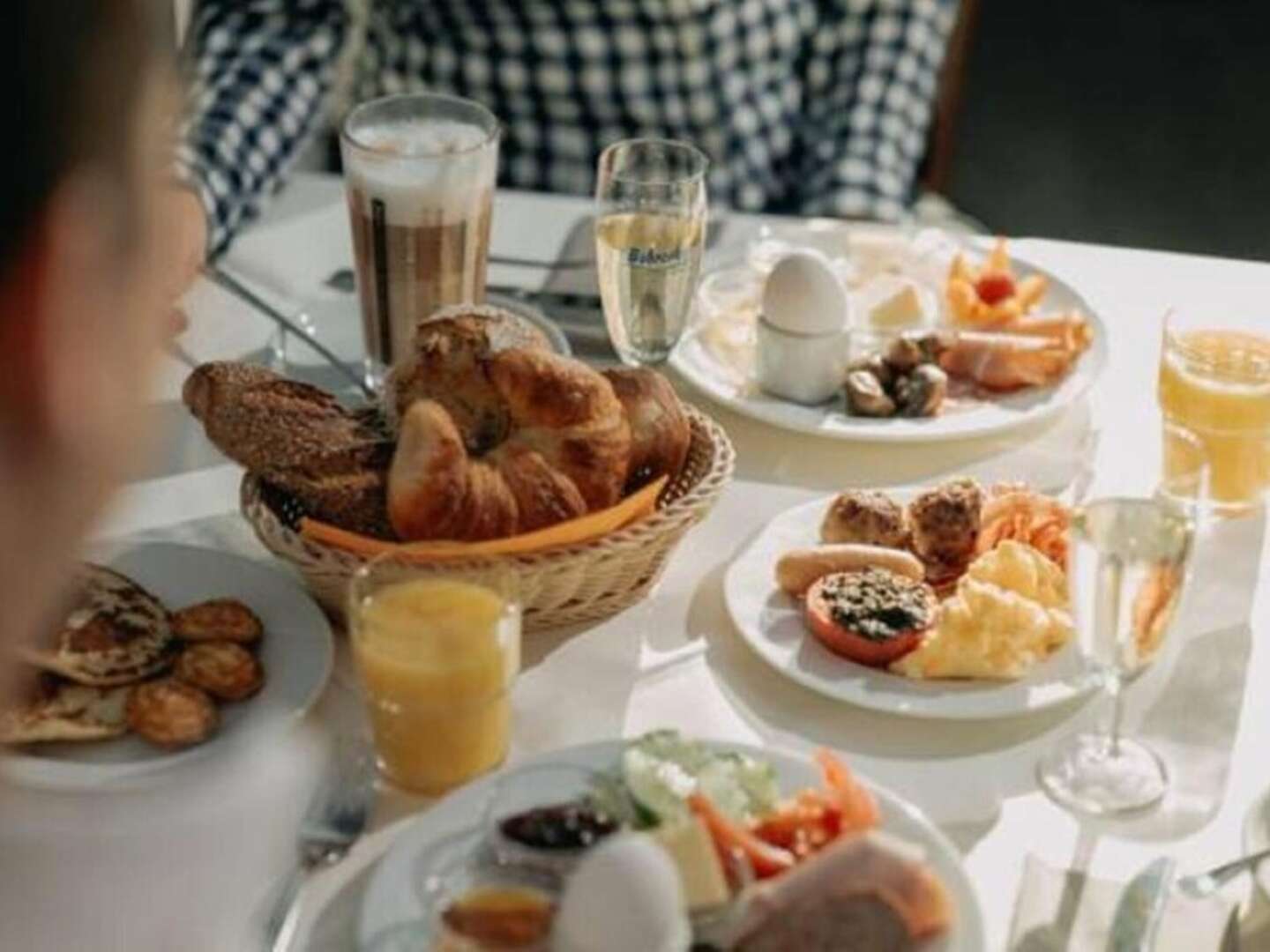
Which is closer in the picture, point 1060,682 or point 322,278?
point 1060,682

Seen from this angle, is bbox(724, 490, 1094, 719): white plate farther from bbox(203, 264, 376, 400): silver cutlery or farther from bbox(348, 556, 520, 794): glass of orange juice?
bbox(203, 264, 376, 400): silver cutlery

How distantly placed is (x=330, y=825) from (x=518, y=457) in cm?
29

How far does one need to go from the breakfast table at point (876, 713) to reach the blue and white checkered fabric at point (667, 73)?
18.2 inches

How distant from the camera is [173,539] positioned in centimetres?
147

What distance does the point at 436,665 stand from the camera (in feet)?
3.93

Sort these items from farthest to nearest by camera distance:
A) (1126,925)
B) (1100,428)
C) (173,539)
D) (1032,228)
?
(1032,228) → (1100,428) → (173,539) → (1126,925)

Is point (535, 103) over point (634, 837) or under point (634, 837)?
under

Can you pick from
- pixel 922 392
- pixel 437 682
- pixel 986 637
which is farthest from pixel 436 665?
pixel 922 392

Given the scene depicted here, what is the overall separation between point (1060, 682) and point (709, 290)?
0.64 m

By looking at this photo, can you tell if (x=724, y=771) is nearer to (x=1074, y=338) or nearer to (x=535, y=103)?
(x=1074, y=338)

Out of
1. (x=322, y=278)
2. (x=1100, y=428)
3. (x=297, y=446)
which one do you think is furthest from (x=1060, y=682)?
(x=322, y=278)

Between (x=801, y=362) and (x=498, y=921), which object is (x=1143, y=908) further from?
(x=801, y=362)

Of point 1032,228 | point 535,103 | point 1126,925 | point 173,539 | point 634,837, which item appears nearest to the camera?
point 634,837

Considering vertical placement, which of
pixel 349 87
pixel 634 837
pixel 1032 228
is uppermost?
pixel 634 837
